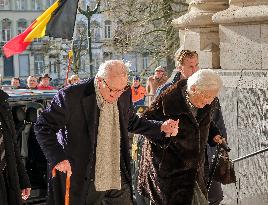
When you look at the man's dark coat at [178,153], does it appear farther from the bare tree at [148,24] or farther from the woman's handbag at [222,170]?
the bare tree at [148,24]

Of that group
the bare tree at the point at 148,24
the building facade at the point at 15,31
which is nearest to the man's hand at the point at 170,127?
the bare tree at the point at 148,24

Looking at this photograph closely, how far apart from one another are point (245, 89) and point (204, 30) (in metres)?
1.41

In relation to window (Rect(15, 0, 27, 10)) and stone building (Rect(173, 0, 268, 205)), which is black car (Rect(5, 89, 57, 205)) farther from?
window (Rect(15, 0, 27, 10))

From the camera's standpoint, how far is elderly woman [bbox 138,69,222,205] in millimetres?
5273

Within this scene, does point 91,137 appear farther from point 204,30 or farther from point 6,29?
point 6,29

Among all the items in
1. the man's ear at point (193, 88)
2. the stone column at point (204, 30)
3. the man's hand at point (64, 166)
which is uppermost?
the stone column at point (204, 30)

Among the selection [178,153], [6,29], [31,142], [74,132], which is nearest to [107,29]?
[6,29]

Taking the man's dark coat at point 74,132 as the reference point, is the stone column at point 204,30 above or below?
above

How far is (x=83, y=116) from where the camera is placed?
16.5ft

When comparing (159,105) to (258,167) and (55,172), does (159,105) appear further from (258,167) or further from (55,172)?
(258,167)

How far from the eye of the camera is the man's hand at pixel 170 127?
516 centimetres

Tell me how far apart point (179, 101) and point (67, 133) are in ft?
2.97

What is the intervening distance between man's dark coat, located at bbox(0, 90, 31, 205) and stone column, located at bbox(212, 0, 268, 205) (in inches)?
106

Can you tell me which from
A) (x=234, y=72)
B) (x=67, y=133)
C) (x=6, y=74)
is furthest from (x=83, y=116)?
(x=6, y=74)
